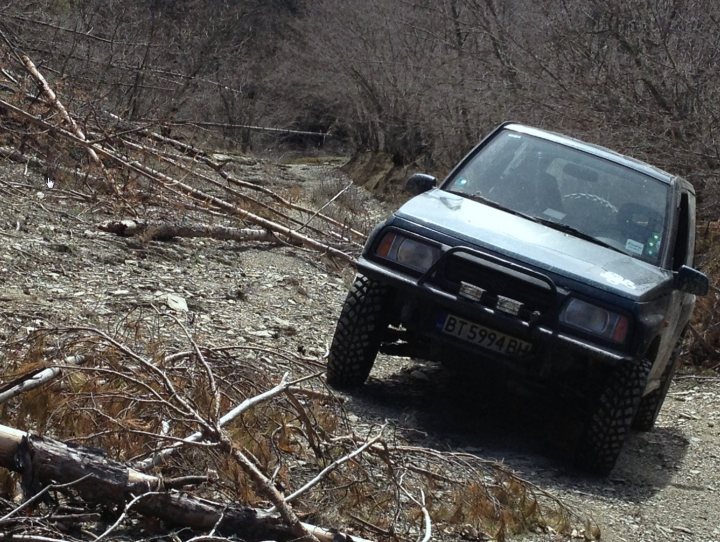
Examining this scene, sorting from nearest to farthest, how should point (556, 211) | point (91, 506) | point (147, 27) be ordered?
point (91, 506) → point (556, 211) → point (147, 27)

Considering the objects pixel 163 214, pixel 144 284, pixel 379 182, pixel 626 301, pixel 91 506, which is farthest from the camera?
pixel 379 182

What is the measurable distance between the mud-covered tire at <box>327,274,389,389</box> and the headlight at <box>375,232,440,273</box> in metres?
0.27

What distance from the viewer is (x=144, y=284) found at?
9.09 metres

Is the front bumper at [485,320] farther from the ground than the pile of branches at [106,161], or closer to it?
farther from the ground

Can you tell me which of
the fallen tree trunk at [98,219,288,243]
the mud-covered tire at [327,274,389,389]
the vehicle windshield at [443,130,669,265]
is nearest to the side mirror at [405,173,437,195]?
the vehicle windshield at [443,130,669,265]

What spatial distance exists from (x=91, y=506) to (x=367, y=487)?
133 centimetres

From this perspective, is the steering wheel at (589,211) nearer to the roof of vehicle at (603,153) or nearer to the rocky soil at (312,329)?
the roof of vehicle at (603,153)

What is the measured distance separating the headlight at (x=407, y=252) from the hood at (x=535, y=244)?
0.13 meters

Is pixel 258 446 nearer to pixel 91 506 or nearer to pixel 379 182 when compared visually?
pixel 91 506

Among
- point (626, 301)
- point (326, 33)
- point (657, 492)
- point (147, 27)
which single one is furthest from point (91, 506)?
point (326, 33)

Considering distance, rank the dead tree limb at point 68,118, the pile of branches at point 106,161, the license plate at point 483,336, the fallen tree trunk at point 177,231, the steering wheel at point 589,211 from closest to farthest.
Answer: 1. the license plate at point 483,336
2. the steering wheel at point 589,211
3. the fallen tree trunk at point 177,231
4. the dead tree limb at point 68,118
5. the pile of branches at point 106,161

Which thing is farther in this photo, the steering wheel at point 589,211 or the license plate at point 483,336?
the steering wheel at point 589,211

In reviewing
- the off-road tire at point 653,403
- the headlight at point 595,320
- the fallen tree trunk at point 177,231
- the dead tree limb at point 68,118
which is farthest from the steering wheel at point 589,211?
the dead tree limb at point 68,118

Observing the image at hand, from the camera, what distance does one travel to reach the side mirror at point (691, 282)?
7.18 m
